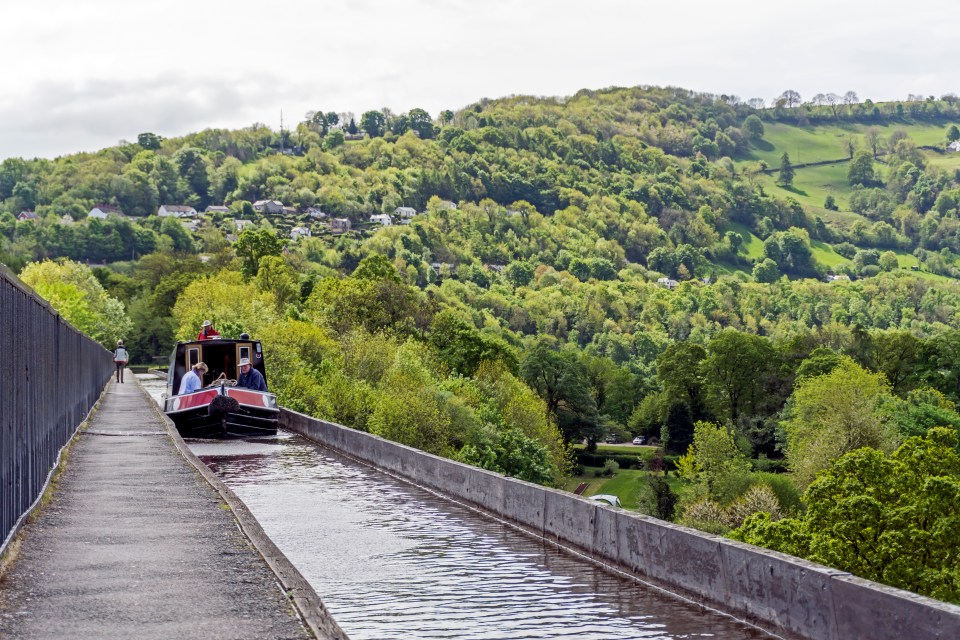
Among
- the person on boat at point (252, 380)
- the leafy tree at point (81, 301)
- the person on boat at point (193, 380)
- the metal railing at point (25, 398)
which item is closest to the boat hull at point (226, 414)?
the person on boat at point (193, 380)

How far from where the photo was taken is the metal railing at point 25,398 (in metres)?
11.4

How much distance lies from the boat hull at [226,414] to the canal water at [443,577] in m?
Result: 12.2

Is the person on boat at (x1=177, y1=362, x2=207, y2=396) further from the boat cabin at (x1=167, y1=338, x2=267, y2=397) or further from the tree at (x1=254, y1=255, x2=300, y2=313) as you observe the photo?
the tree at (x1=254, y1=255, x2=300, y2=313)

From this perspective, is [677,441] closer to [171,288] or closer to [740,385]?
[740,385]

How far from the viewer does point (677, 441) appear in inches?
5443

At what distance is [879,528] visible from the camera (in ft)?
160

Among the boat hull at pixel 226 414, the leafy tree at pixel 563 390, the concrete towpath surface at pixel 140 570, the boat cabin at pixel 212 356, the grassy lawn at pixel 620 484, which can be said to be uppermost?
the boat cabin at pixel 212 356

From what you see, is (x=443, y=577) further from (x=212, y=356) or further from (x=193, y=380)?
(x=212, y=356)

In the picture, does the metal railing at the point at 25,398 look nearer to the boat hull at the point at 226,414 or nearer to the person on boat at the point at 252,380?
the boat hull at the point at 226,414

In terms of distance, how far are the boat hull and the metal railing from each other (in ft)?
38.7

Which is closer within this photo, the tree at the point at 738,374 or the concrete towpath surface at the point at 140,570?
the concrete towpath surface at the point at 140,570

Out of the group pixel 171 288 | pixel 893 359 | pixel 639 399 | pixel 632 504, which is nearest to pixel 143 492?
pixel 632 504

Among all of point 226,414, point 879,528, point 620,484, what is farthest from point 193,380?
point 620,484

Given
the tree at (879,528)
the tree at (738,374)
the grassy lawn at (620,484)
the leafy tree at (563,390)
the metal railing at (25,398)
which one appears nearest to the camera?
the metal railing at (25,398)
